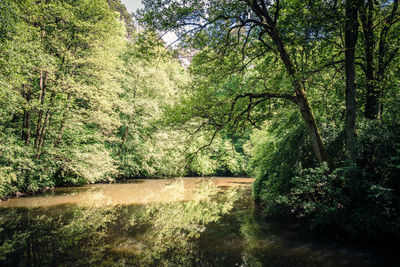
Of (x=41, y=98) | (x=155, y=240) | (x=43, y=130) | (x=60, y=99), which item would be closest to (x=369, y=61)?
(x=155, y=240)

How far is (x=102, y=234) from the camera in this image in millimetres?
6031

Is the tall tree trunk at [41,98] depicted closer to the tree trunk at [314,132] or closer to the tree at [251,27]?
the tree at [251,27]

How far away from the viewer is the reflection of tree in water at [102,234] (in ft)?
15.1

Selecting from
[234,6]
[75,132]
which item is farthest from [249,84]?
[75,132]

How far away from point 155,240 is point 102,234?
5.14 ft

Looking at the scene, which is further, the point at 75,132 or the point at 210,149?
the point at 75,132

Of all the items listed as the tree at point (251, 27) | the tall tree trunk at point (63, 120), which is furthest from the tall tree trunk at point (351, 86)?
the tall tree trunk at point (63, 120)

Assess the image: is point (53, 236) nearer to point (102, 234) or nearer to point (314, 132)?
point (102, 234)

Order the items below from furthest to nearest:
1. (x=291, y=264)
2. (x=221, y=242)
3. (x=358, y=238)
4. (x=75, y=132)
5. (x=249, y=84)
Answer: (x=75, y=132)
(x=249, y=84)
(x=221, y=242)
(x=358, y=238)
(x=291, y=264)

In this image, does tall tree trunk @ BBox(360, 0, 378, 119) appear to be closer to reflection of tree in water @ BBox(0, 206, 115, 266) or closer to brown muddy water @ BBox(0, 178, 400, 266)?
brown muddy water @ BBox(0, 178, 400, 266)

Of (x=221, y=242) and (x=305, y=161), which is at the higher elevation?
(x=305, y=161)

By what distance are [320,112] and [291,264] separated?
514cm

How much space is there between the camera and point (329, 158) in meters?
5.98

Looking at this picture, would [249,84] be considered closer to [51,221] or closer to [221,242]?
[221,242]
